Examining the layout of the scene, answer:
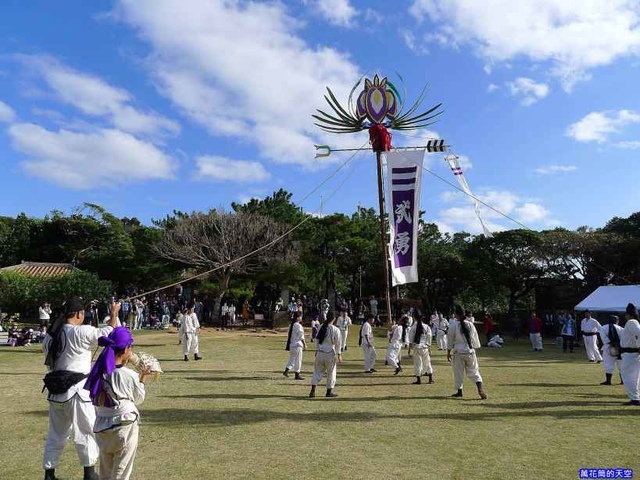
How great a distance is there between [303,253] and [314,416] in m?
24.4

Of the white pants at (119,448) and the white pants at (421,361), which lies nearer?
the white pants at (119,448)

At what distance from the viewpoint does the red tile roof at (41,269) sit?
3111cm

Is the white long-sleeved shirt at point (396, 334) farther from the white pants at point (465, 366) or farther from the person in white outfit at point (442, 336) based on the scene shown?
the person in white outfit at point (442, 336)

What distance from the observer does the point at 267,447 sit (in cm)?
633

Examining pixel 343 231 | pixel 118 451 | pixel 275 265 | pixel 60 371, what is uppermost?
pixel 343 231

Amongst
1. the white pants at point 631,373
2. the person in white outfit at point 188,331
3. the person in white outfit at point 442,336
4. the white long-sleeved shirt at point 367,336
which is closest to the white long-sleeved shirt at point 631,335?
the white pants at point 631,373

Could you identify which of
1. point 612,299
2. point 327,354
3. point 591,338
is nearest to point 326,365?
point 327,354

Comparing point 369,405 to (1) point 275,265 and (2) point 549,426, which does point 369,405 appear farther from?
(1) point 275,265

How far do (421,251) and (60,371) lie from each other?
32.1m

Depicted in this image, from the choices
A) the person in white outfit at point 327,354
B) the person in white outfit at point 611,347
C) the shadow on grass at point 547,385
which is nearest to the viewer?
the person in white outfit at point 327,354

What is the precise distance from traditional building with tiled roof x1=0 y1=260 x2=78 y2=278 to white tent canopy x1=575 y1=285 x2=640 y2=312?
29.6 metres

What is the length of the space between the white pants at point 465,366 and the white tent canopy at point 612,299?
14.5 meters

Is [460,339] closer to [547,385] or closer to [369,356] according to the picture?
[547,385]

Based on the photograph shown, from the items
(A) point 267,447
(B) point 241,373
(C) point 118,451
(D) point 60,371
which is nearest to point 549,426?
(A) point 267,447
